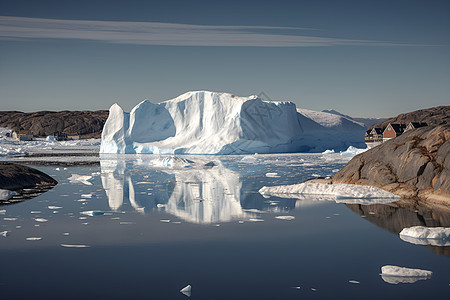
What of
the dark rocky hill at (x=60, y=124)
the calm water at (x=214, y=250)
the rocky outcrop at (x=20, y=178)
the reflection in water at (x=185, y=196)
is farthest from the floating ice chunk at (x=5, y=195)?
the dark rocky hill at (x=60, y=124)

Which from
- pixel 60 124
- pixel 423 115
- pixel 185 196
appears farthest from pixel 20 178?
pixel 60 124

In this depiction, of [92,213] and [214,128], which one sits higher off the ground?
[214,128]

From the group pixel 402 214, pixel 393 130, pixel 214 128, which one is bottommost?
pixel 402 214

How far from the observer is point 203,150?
124ft

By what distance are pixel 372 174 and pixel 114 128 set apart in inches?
1247

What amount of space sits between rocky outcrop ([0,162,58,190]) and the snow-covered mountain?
73.0 ft

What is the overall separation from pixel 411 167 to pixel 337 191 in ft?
6.69

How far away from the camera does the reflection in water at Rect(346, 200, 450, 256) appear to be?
8.38 m

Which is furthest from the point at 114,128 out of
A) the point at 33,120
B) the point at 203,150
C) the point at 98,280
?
the point at 33,120

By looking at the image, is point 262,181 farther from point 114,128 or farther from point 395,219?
point 114,128

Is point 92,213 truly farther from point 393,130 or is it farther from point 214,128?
point 393,130

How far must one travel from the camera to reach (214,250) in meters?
Answer: 6.65

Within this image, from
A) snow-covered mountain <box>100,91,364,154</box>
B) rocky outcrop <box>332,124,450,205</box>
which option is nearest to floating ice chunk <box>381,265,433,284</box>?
rocky outcrop <box>332,124,450,205</box>

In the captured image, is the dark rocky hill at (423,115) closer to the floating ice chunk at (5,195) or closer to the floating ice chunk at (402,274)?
the floating ice chunk at (5,195)
